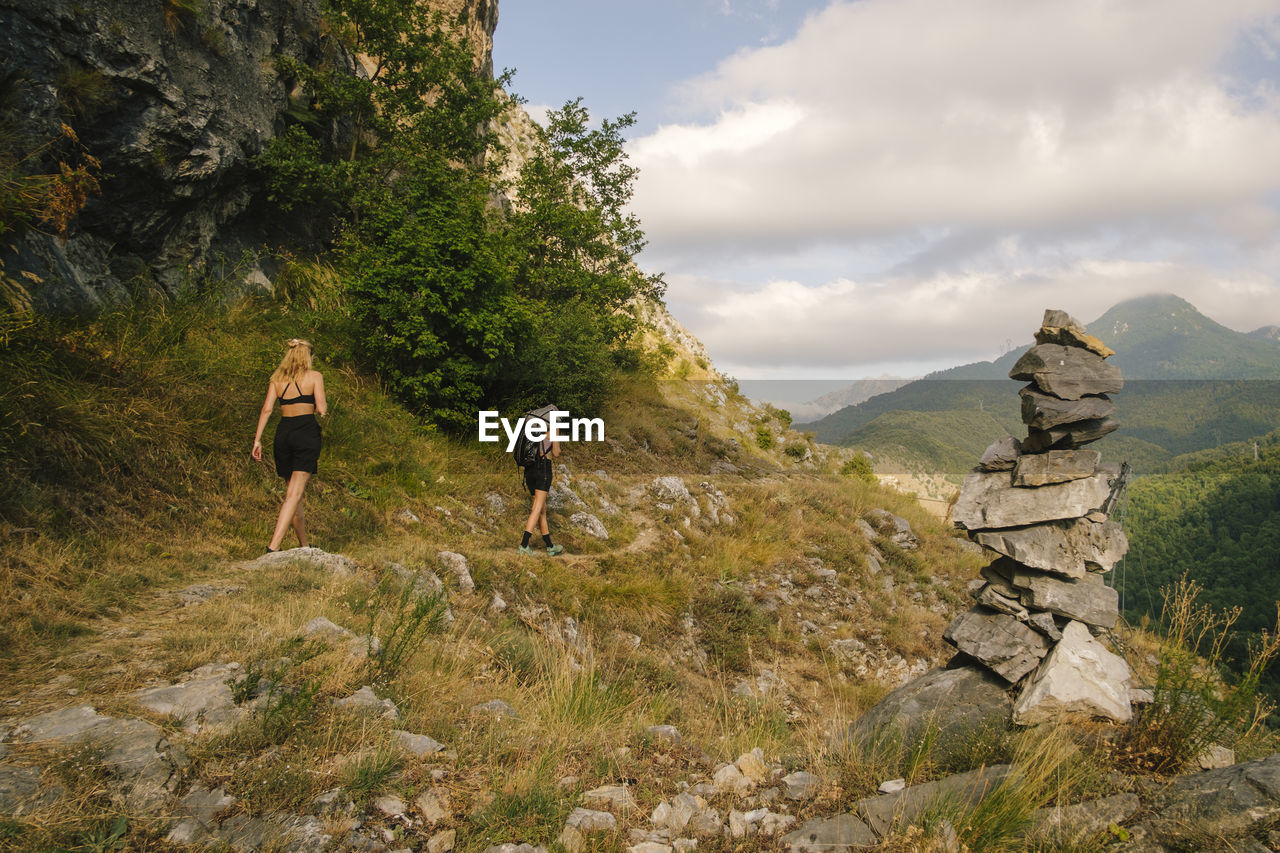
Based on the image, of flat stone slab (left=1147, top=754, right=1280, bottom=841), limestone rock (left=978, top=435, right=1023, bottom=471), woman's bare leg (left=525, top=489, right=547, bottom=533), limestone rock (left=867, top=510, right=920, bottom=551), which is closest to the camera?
flat stone slab (left=1147, top=754, right=1280, bottom=841)

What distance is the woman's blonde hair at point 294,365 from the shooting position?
21.9 ft

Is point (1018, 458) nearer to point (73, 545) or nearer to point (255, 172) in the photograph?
point (73, 545)

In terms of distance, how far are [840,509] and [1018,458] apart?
8.58 meters

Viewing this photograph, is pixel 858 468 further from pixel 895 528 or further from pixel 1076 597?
pixel 1076 597

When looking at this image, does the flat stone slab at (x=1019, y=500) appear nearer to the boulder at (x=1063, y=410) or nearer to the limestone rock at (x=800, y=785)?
the boulder at (x=1063, y=410)

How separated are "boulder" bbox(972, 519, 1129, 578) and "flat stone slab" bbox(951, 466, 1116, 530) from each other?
0.17 m

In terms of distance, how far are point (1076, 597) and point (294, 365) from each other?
8.88 meters

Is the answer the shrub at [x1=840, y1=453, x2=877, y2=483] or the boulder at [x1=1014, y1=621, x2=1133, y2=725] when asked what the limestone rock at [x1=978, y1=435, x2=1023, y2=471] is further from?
the shrub at [x1=840, y1=453, x2=877, y2=483]

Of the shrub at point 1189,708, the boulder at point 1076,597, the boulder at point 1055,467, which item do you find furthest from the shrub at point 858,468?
the shrub at point 1189,708

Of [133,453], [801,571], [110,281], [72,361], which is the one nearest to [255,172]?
[110,281]

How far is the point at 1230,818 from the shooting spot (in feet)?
11.2

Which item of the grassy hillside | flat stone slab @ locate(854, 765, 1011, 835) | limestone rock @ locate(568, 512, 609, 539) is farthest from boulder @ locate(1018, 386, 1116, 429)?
limestone rock @ locate(568, 512, 609, 539)

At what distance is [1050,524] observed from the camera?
7.06 m

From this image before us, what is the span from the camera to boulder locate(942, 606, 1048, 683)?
6656 millimetres
